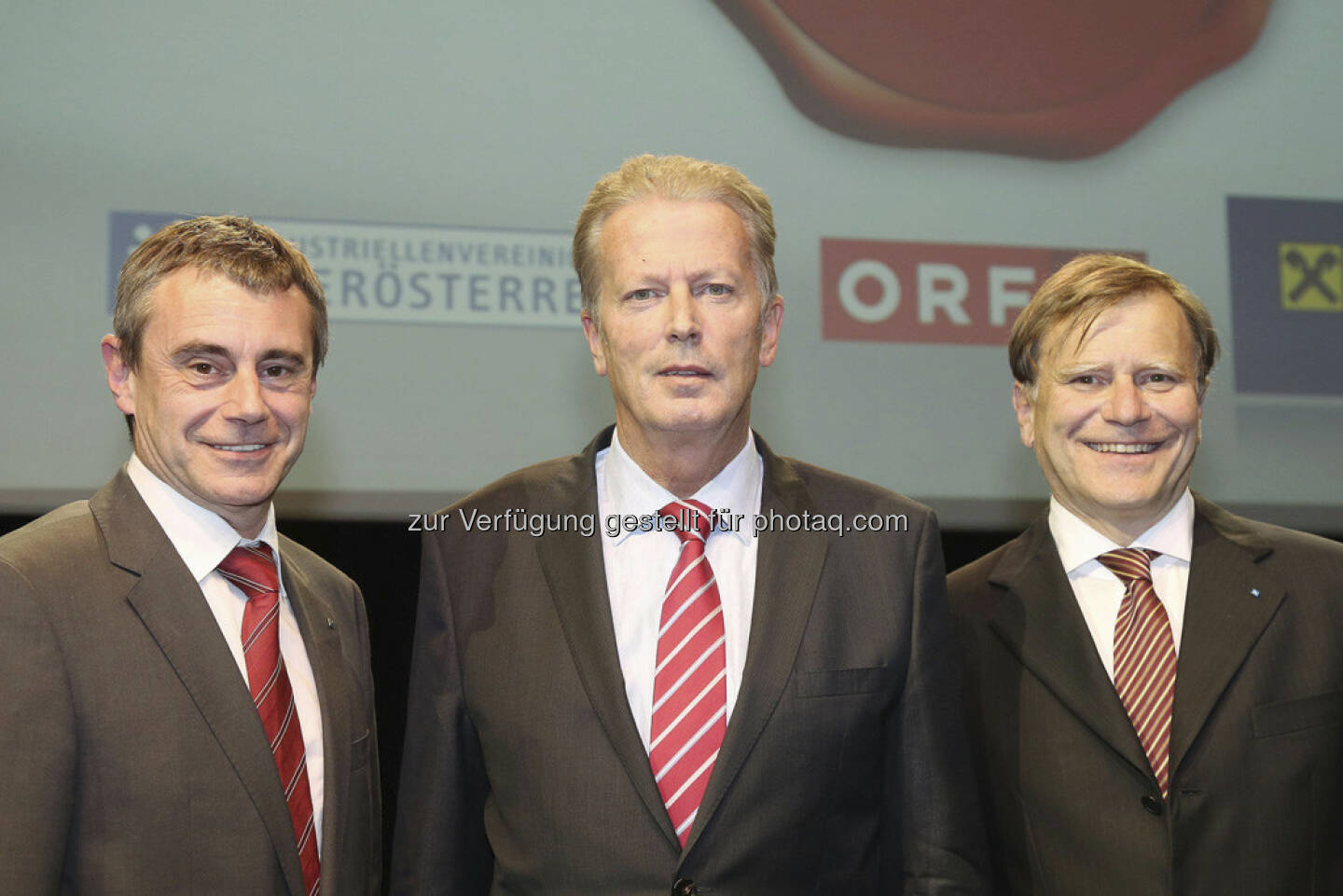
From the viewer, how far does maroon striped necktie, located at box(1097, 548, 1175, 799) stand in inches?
93.7

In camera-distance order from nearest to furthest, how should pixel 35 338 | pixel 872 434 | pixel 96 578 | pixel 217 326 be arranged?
1. pixel 96 578
2. pixel 217 326
3. pixel 35 338
4. pixel 872 434

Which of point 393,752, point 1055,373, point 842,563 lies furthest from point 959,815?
point 393,752

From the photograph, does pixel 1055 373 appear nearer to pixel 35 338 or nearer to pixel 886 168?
pixel 886 168

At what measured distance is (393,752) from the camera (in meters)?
3.95

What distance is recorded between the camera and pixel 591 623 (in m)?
2.21

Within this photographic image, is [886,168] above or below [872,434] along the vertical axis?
above

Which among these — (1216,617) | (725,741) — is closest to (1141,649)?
(1216,617)

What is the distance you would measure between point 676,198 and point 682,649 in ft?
2.61

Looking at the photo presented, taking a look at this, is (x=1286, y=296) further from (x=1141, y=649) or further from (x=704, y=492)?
(x=704, y=492)

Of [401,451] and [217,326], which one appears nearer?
[217,326]

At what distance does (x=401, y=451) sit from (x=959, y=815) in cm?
191

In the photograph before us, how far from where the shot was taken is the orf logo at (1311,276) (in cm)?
398

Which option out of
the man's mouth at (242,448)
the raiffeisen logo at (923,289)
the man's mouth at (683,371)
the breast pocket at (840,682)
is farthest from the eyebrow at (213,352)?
the raiffeisen logo at (923,289)

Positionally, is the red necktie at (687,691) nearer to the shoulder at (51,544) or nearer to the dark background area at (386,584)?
the shoulder at (51,544)
